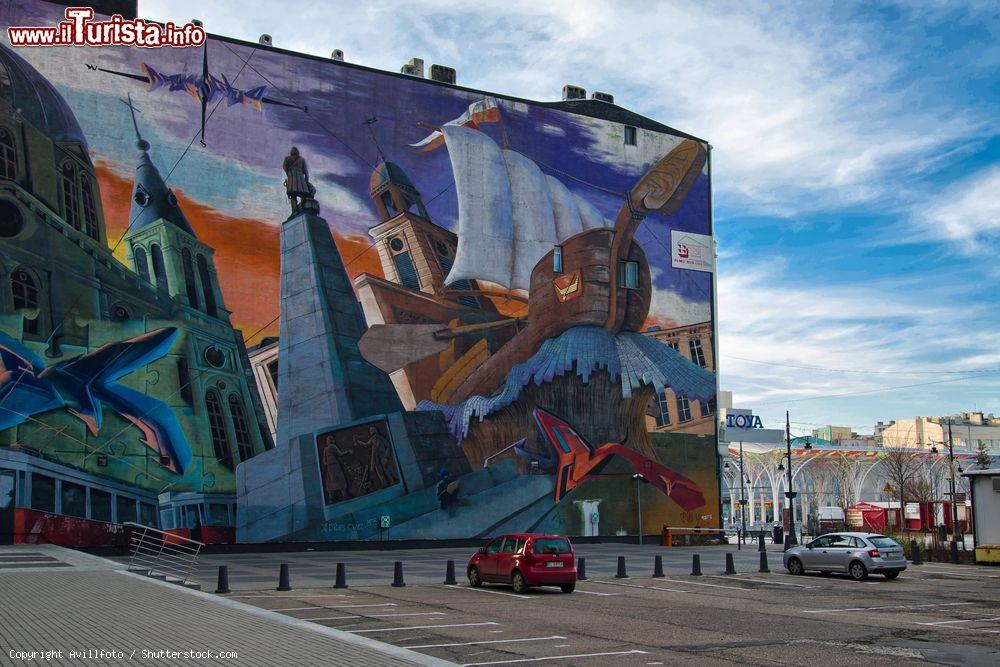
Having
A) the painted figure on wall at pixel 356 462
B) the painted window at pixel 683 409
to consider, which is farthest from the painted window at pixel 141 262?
the painted window at pixel 683 409

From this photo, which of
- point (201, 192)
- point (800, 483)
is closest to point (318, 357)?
point (201, 192)

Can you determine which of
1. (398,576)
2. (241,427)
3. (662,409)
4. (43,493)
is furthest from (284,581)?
(662,409)

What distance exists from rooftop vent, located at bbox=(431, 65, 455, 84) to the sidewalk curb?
111ft

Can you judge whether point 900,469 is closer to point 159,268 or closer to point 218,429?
point 218,429

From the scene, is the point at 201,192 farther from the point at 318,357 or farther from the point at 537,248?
the point at 537,248

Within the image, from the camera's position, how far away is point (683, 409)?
51.8 meters

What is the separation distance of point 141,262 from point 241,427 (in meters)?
7.82

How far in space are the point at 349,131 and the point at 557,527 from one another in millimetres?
21999

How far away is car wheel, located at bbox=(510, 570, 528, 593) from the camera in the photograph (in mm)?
21688

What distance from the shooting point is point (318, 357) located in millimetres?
40094

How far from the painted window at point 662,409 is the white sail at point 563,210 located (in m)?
10.2

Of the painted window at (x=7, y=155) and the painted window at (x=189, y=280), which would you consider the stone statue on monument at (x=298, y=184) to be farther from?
the painted window at (x=7, y=155)

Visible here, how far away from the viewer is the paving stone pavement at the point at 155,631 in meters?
10.9

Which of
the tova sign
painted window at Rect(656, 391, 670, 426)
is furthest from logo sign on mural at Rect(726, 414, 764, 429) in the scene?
painted window at Rect(656, 391, 670, 426)
